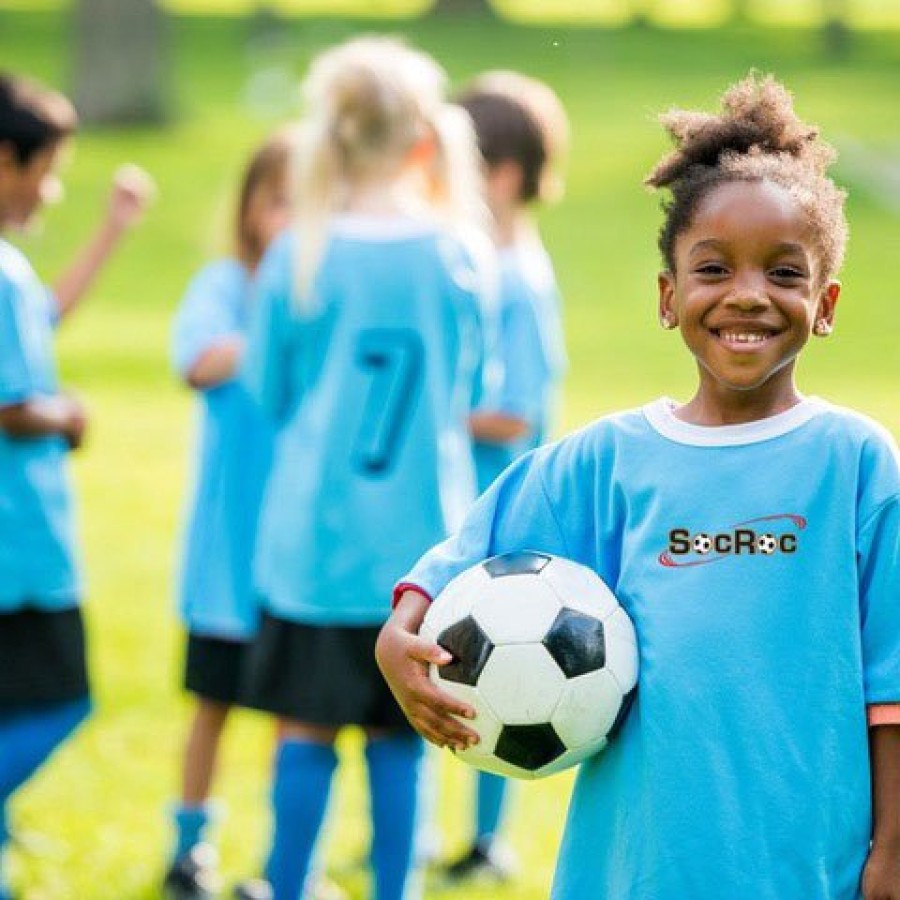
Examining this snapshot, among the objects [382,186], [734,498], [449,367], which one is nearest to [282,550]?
[449,367]

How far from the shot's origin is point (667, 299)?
3299 mm

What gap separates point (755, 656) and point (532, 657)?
13.9 inches

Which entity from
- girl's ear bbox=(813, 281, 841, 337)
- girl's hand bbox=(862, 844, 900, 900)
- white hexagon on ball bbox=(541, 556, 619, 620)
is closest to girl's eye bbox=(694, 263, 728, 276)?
girl's ear bbox=(813, 281, 841, 337)

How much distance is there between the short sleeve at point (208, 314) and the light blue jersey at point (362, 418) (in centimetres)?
77

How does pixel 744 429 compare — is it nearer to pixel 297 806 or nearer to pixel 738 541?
pixel 738 541

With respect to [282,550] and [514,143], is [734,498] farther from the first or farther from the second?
[514,143]

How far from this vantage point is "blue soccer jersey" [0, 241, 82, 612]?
499 cm

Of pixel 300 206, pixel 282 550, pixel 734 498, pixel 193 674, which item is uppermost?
pixel 300 206

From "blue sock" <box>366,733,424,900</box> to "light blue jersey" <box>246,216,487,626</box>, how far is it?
0.34 meters

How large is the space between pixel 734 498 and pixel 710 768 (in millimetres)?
389

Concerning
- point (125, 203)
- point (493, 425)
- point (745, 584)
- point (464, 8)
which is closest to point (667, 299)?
point (745, 584)

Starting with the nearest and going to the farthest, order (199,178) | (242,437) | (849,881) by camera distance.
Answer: (849,881), (242,437), (199,178)

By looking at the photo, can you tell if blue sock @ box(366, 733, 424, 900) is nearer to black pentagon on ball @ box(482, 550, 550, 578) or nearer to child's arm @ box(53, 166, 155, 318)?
child's arm @ box(53, 166, 155, 318)

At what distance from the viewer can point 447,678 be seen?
10.6ft
